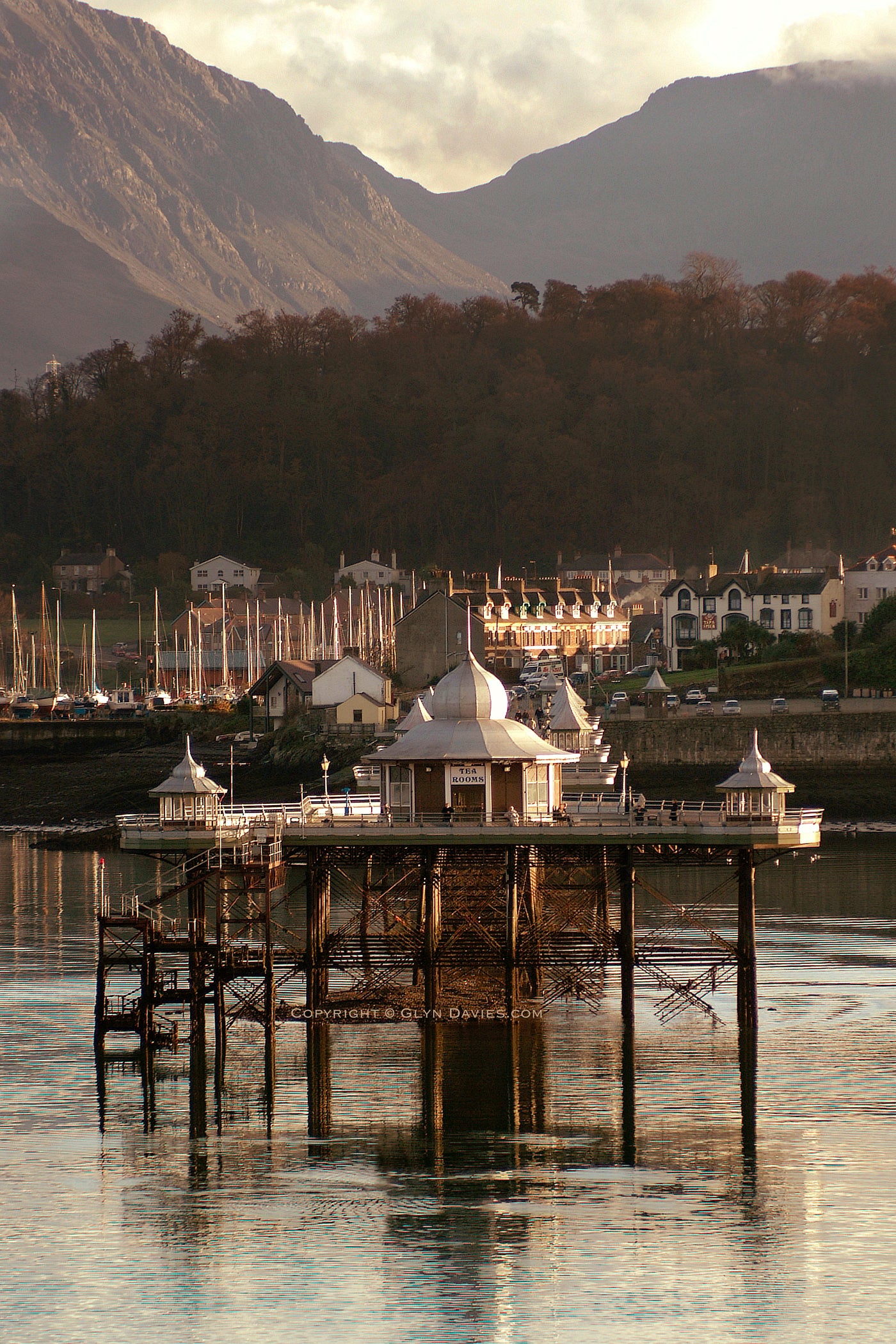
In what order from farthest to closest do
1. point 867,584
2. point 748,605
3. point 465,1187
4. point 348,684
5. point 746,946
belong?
point 748,605 → point 867,584 → point 348,684 → point 746,946 → point 465,1187

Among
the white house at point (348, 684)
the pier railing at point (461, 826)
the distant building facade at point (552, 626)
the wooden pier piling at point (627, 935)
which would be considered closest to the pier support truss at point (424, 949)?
the wooden pier piling at point (627, 935)

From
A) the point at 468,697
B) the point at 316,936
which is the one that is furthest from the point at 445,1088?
the point at 468,697

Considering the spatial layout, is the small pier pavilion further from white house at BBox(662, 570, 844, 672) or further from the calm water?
white house at BBox(662, 570, 844, 672)

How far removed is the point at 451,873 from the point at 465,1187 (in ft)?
57.1

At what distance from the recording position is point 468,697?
1964 inches

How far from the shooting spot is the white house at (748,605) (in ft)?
476

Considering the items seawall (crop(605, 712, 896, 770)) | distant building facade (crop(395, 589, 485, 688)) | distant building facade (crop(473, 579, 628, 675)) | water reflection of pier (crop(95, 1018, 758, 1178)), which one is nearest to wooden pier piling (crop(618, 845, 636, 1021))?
water reflection of pier (crop(95, 1018, 758, 1178))

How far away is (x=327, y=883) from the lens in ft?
165

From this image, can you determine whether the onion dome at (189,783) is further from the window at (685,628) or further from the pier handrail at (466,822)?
the window at (685,628)

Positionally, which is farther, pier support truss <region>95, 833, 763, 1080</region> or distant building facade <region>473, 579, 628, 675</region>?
distant building facade <region>473, 579, 628, 675</region>

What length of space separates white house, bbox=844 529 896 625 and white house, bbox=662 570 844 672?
26.8 inches

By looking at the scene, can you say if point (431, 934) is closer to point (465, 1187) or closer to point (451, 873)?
point (451, 873)

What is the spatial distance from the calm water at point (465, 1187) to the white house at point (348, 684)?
2931 inches

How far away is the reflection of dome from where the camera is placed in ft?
164
